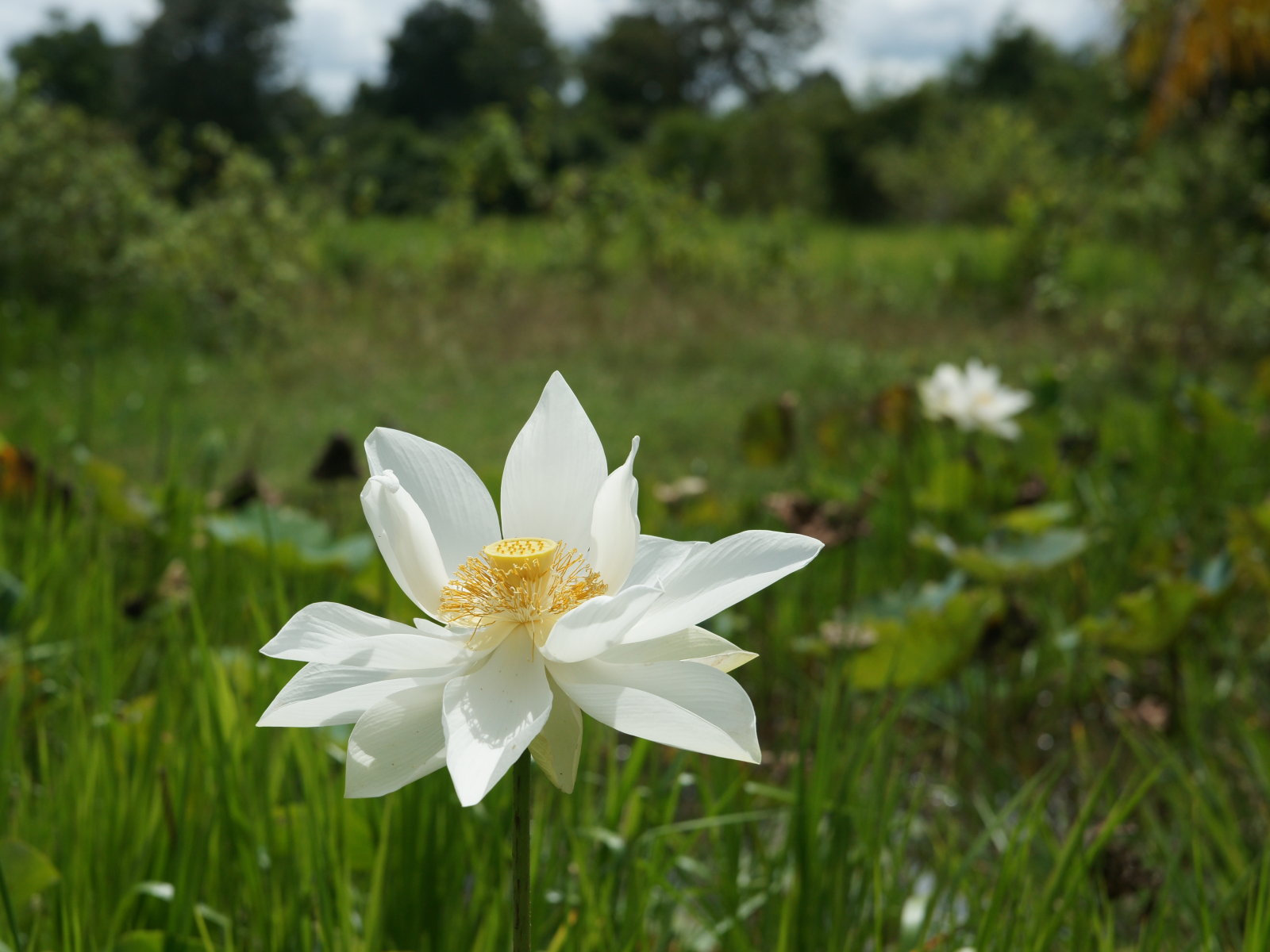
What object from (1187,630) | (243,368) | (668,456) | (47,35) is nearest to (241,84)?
(47,35)

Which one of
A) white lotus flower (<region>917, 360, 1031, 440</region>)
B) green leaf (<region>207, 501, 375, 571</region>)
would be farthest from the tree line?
green leaf (<region>207, 501, 375, 571</region>)

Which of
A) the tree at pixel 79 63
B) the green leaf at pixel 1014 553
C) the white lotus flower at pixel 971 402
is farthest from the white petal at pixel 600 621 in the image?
the tree at pixel 79 63

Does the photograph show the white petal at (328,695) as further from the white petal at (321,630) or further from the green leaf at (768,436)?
the green leaf at (768,436)

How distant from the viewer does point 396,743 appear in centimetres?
56

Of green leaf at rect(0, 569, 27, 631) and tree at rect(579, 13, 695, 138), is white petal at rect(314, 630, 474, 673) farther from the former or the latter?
tree at rect(579, 13, 695, 138)

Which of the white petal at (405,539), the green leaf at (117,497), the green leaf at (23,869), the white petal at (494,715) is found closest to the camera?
the white petal at (494,715)

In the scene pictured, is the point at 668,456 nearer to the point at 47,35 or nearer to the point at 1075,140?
the point at 1075,140

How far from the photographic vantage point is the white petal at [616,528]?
0.60m

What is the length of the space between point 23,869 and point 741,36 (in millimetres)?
33288

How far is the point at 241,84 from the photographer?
2002cm

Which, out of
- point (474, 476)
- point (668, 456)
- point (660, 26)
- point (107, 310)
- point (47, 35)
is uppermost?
point (660, 26)

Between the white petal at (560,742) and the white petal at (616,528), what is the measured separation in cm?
8

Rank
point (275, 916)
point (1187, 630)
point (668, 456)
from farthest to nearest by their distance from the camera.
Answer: point (668, 456) → point (1187, 630) → point (275, 916)

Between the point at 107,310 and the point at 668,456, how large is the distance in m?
3.29
